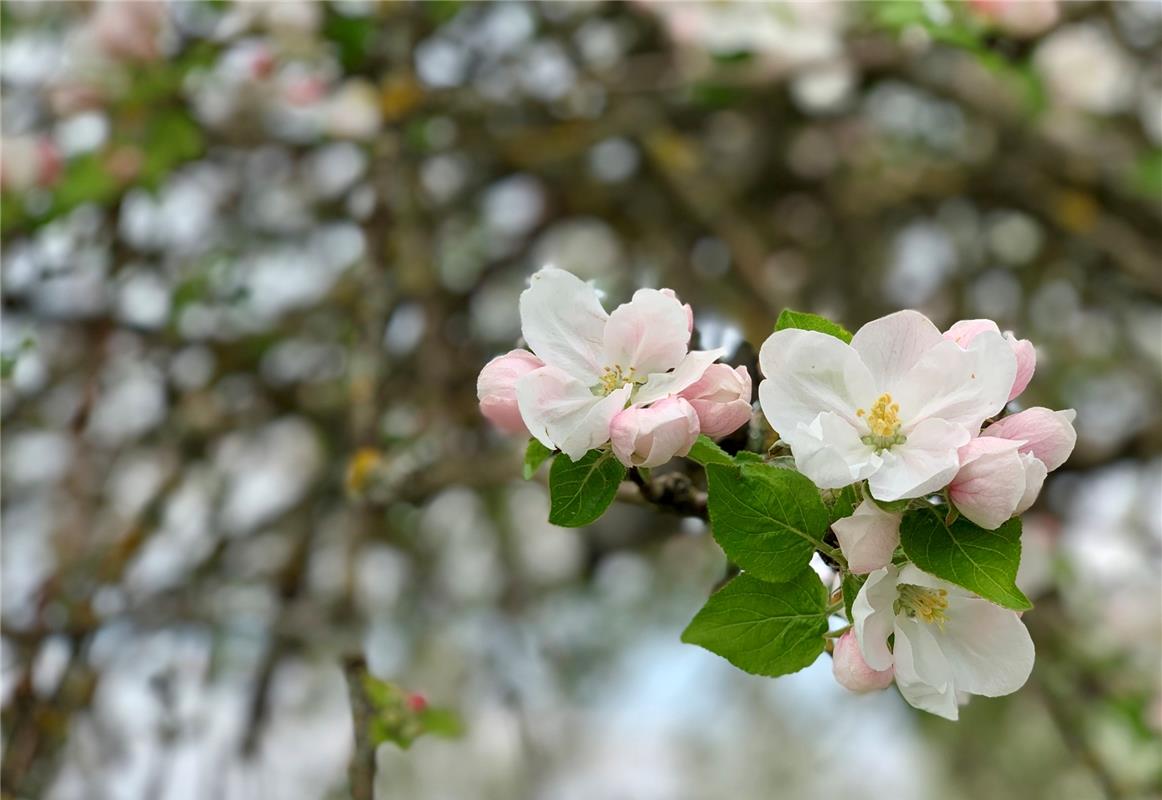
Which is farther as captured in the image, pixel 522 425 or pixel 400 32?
pixel 400 32

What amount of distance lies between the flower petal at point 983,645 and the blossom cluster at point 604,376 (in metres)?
0.17

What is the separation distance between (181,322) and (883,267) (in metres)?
1.78

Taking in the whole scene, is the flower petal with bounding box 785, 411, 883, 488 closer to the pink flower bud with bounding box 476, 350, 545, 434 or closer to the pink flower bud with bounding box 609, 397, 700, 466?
the pink flower bud with bounding box 609, 397, 700, 466

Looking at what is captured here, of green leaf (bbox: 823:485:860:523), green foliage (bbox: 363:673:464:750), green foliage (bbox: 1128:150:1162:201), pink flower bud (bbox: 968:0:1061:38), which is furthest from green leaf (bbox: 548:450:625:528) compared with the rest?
green foliage (bbox: 1128:150:1162:201)

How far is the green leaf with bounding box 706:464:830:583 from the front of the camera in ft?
2.02

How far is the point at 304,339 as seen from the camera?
262 centimetres

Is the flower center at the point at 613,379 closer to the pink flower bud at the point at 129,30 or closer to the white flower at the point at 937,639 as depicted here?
the white flower at the point at 937,639

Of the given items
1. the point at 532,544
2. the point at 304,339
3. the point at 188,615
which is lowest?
the point at 532,544

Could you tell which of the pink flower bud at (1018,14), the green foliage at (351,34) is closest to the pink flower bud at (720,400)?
the pink flower bud at (1018,14)

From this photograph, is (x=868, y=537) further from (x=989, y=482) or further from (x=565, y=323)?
(x=565, y=323)

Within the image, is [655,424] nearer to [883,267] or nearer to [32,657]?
[32,657]

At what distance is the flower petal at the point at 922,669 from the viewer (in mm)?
623

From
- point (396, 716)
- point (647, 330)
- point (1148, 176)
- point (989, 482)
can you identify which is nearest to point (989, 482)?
point (989, 482)

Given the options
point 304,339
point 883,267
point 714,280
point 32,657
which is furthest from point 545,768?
point 883,267
